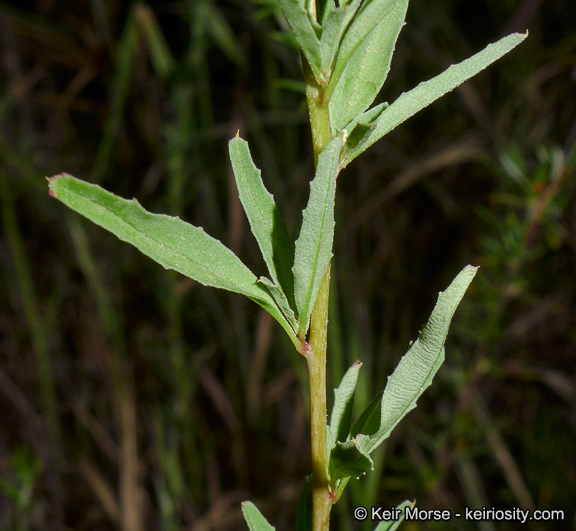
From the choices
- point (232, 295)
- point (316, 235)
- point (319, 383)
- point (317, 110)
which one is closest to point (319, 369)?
point (319, 383)

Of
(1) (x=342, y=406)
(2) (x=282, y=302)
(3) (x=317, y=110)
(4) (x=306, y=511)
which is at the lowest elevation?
(4) (x=306, y=511)

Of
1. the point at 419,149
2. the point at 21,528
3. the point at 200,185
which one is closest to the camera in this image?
the point at 21,528

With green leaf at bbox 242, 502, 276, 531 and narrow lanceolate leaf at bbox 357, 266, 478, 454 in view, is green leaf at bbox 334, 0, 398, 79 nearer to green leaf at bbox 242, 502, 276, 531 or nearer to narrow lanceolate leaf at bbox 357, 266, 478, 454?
narrow lanceolate leaf at bbox 357, 266, 478, 454

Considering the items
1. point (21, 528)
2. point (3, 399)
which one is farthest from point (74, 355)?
point (21, 528)

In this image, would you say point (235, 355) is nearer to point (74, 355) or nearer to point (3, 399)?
point (74, 355)

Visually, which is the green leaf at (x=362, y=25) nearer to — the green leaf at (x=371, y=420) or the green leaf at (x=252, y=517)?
the green leaf at (x=371, y=420)

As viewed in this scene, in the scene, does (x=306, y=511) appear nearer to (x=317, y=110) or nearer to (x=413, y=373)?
(x=413, y=373)

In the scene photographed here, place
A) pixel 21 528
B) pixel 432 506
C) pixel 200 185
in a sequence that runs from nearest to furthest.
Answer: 1. pixel 21 528
2. pixel 432 506
3. pixel 200 185
